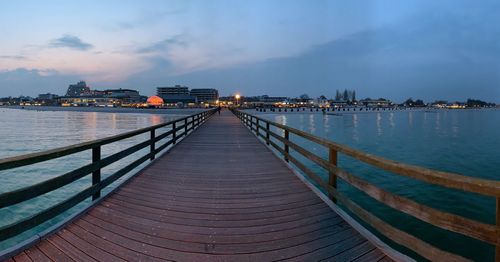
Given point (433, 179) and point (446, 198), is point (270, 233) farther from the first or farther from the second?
point (446, 198)

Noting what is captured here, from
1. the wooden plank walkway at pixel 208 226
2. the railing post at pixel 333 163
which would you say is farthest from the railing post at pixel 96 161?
the railing post at pixel 333 163

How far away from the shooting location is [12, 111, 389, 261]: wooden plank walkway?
3623 mm

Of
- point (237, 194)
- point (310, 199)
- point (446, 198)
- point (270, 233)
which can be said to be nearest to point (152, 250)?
point (270, 233)

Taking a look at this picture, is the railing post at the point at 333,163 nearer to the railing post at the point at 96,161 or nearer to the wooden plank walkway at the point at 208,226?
the wooden plank walkway at the point at 208,226

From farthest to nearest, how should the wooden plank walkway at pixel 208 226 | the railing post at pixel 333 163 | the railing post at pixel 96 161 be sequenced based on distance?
the railing post at pixel 96 161, the railing post at pixel 333 163, the wooden plank walkway at pixel 208 226

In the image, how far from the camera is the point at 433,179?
306 cm

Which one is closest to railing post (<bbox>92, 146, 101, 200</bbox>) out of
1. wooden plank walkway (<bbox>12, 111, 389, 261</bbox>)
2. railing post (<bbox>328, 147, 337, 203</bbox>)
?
wooden plank walkway (<bbox>12, 111, 389, 261</bbox>)

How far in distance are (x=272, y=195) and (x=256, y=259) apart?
2474mm

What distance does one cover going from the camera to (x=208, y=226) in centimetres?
445

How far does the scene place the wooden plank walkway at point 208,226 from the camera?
11.9 feet

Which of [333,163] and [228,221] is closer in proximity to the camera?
[228,221]

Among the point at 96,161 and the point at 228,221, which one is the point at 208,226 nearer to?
the point at 228,221

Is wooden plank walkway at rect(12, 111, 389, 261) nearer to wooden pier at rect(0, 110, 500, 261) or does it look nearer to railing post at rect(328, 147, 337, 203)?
wooden pier at rect(0, 110, 500, 261)

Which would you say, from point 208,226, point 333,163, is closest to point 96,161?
point 208,226
